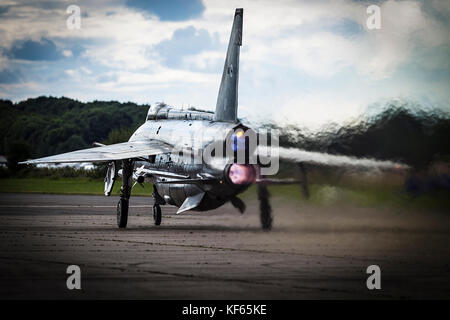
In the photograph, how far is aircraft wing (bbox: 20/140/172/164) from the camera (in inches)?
1064

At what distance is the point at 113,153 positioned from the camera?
2781cm

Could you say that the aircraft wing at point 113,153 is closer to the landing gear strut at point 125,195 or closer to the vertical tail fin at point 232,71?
the landing gear strut at point 125,195

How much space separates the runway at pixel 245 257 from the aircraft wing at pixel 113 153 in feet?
7.50

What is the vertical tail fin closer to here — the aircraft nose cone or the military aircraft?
the military aircraft

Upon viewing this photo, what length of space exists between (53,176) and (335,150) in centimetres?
7037

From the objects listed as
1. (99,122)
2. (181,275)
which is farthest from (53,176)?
(181,275)

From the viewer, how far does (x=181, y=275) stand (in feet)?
50.0

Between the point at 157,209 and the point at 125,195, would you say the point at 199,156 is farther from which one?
the point at 157,209

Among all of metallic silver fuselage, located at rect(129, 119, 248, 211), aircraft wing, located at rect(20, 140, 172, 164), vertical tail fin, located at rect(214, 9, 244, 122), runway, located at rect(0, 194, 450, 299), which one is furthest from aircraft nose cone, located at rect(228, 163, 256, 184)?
aircraft wing, located at rect(20, 140, 172, 164)

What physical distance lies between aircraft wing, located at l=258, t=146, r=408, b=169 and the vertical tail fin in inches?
193

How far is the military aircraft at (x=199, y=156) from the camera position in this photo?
24219mm
